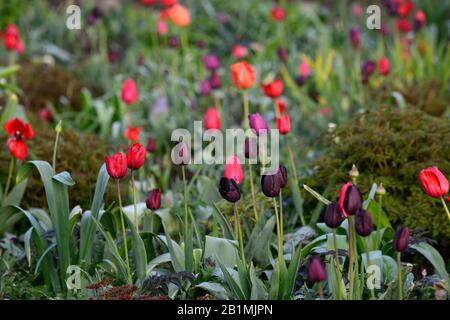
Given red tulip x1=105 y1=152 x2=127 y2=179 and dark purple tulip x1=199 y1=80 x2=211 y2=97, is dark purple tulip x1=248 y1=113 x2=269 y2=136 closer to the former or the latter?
red tulip x1=105 y1=152 x2=127 y2=179

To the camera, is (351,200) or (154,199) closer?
(351,200)

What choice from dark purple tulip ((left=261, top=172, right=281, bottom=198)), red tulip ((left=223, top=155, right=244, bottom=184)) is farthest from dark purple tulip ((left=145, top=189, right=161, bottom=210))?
dark purple tulip ((left=261, top=172, right=281, bottom=198))

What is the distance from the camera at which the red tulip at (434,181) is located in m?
2.54

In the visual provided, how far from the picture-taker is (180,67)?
6383 millimetres

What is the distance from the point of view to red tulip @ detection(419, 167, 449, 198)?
2.54 metres

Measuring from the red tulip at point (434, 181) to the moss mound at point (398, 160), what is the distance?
0.58m

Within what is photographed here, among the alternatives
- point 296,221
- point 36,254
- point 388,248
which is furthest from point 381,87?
point 36,254

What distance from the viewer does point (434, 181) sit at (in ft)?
8.41

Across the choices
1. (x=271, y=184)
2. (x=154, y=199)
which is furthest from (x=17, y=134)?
(x=271, y=184)

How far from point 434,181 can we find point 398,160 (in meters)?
0.82

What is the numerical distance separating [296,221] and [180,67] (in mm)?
2969

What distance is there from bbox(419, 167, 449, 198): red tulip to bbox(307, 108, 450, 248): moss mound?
0.58 meters

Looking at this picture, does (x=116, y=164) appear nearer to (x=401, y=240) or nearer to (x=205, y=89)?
(x=401, y=240)
